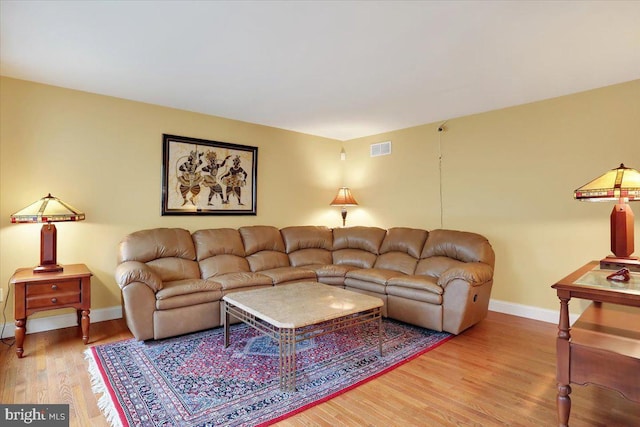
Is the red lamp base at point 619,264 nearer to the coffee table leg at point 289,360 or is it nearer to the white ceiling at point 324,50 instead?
the white ceiling at point 324,50

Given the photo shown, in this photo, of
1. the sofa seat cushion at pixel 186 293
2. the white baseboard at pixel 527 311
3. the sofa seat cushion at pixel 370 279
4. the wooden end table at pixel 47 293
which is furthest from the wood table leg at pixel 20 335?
the white baseboard at pixel 527 311

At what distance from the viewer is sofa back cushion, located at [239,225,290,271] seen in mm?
4029

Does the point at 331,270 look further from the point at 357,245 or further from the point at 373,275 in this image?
the point at 357,245

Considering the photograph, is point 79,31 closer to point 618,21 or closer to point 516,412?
point 618,21

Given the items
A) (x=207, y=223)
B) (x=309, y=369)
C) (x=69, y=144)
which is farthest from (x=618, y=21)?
(x=69, y=144)

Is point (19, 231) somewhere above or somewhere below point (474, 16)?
below

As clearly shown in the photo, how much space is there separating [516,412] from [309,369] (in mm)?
1319

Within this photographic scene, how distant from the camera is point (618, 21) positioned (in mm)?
2111

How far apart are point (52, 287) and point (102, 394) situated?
119 centimetres

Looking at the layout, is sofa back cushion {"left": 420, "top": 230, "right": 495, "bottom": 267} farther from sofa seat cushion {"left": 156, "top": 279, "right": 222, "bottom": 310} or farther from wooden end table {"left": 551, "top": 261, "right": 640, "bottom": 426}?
sofa seat cushion {"left": 156, "top": 279, "right": 222, "bottom": 310}

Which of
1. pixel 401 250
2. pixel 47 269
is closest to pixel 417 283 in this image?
pixel 401 250

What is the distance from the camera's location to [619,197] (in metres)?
2.27

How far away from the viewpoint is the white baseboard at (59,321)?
3.06 m

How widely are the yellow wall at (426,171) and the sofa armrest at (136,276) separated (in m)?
0.82
